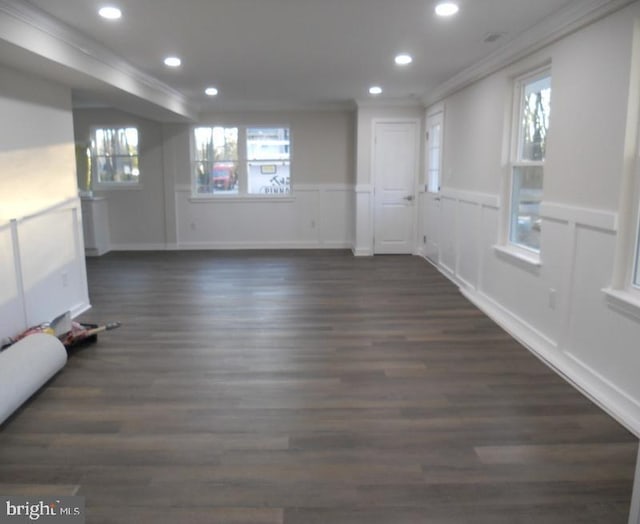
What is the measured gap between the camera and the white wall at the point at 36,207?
372cm

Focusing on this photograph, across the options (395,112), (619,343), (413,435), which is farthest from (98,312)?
(395,112)

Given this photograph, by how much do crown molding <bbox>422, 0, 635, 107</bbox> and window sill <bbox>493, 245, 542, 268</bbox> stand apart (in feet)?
5.21

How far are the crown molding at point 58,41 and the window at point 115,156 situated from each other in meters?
3.42

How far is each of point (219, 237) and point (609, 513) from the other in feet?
24.6

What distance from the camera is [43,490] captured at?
7.32ft

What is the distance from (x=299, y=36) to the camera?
3994 millimetres

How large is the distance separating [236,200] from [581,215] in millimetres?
6277

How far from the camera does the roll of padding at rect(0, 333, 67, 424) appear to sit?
281 centimetres

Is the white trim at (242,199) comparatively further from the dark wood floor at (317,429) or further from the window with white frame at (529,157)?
the window with white frame at (529,157)

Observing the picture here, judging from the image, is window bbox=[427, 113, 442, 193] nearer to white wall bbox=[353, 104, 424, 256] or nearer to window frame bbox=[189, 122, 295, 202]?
white wall bbox=[353, 104, 424, 256]

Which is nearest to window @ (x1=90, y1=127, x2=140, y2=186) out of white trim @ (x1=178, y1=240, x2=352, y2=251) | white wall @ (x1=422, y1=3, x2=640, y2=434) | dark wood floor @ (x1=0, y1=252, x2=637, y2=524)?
white trim @ (x1=178, y1=240, x2=352, y2=251)

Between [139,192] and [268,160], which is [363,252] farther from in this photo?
[139,192]

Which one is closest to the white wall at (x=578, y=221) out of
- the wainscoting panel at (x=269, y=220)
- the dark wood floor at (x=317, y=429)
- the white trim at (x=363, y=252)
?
the dark wood floor at (x=317, y=429)

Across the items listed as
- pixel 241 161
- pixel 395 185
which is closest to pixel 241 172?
pixel 241 161
